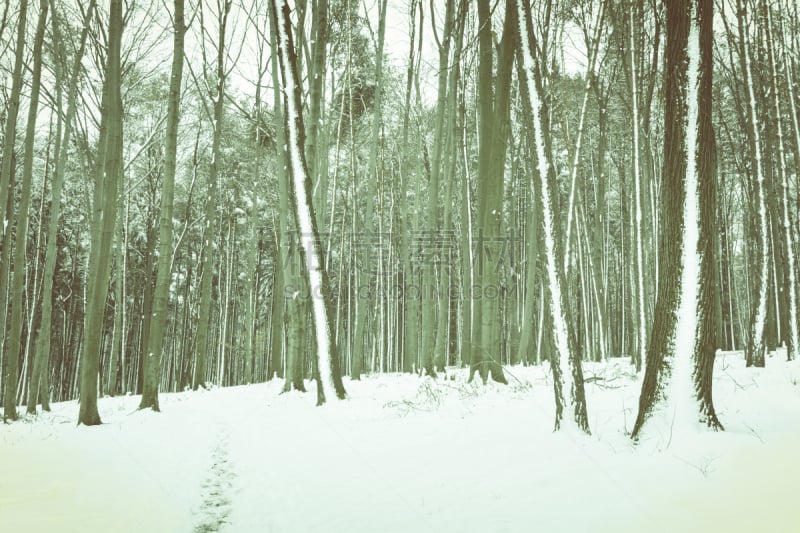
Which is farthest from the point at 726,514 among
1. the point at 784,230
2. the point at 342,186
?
the point at 342,186

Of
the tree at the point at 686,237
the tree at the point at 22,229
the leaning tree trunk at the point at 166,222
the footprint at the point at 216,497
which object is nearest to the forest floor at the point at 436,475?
the footprint at the point at 216,497

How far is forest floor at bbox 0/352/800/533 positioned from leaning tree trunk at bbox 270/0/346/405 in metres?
1.16

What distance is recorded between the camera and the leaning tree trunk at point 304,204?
6.45 metres

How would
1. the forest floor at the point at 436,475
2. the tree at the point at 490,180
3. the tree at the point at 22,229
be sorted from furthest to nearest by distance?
the tree at the point at 22,229, the tree at the point at 490,180, the forest floor at the point at 436,475

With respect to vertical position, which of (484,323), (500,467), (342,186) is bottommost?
(500,467)

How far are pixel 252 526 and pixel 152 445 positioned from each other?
3.05 meters

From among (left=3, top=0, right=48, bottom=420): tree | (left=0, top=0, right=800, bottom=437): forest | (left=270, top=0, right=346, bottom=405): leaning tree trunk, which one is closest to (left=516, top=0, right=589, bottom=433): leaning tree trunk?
(left=0, top=0, right=800, bottom=437): forest

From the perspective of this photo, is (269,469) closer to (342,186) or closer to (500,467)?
(500,467)

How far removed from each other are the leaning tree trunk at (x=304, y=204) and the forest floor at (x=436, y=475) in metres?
1.16

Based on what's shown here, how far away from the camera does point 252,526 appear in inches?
106

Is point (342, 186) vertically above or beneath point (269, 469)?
above

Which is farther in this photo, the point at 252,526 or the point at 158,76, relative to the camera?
the point at 158,76

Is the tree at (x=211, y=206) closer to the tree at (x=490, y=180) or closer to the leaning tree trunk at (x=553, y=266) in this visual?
the tree at (x=490, y=180)

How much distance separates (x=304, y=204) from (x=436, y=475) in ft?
14.0
